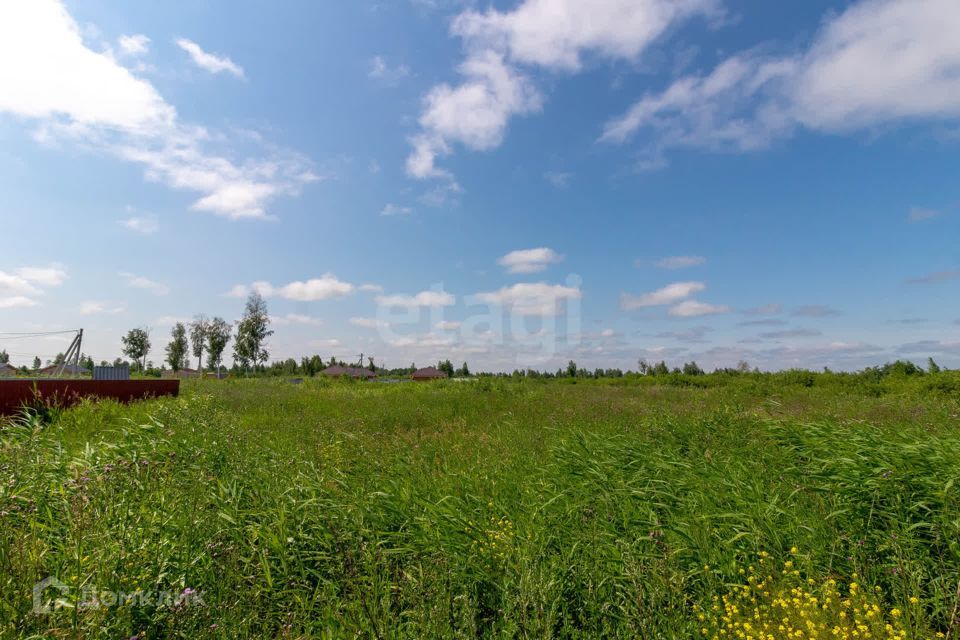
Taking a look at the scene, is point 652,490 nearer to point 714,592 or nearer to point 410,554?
point 714,592

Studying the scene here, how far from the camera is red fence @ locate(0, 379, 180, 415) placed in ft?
28.4

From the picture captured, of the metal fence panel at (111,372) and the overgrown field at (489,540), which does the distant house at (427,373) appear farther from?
the overgrown field at (489,540)

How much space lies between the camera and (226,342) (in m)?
62.5

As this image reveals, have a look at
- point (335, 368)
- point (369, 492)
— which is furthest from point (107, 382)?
point (335, 368)

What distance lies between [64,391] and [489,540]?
11370 mm

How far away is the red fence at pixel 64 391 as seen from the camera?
28.4 ft

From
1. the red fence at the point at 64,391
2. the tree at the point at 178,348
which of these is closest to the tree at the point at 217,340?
the tree at the point at 178,348

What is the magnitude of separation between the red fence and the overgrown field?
5.02 metres

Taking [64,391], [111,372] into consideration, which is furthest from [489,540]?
[111,372]

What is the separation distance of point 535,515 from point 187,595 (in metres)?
2.54

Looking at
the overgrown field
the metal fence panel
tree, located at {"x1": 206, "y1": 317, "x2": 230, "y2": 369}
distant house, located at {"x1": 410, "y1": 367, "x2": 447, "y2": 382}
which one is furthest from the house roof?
the overgrown field

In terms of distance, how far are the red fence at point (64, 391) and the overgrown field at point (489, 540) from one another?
5023mm

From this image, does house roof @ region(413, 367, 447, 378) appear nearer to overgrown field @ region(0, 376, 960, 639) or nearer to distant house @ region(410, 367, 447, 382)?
distant house @ region(410, 367, 447, 382)

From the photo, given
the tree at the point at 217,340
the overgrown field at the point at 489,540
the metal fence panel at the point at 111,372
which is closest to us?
the overgrown field at the point at 489,540
